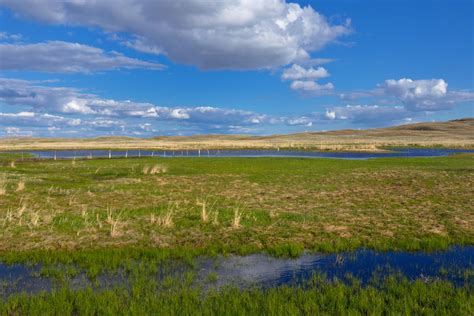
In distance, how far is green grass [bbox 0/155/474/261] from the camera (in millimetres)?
14180

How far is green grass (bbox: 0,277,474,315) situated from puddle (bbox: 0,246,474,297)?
0.62m

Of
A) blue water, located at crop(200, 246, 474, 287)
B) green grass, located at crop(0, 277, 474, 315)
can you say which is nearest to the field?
green grass, located at crop(0, 277, 474, 315)

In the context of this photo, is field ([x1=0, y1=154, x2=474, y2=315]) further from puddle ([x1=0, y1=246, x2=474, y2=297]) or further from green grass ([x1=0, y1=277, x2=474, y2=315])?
puddle ([x1=0, y1=246, x2=474, y2=297])

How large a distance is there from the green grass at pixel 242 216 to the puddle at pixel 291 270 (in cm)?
79

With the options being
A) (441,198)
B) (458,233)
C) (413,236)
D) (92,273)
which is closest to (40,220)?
(92,273)

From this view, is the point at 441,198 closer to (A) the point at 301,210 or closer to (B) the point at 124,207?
(A) the point at 301,210

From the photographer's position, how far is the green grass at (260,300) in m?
8.70

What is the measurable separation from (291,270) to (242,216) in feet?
22.8

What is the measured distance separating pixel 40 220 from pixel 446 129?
219 meters

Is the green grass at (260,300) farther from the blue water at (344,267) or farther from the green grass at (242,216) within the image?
the green grass at (242,216)

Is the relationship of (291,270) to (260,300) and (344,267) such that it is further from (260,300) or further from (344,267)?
(260,300)

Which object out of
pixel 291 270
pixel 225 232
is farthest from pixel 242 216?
pixel 291 270

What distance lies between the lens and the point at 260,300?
9289 mm

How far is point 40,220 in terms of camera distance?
17688 mm
